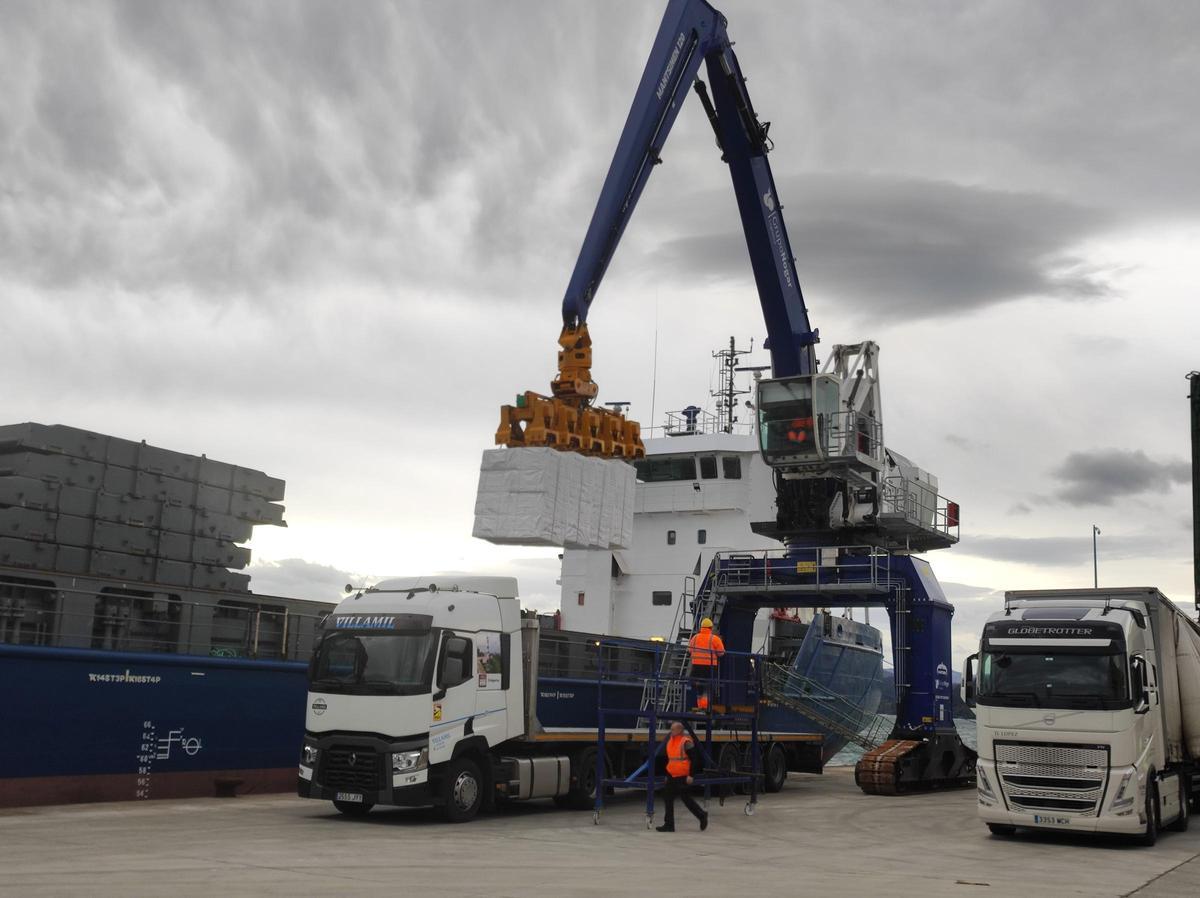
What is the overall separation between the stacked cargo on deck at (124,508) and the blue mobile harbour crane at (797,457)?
6.39m

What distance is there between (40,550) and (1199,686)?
17.9 metres

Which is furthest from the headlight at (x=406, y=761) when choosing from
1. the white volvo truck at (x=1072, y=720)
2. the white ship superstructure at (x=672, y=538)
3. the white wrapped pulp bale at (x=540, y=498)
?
the white ship superstructure at (x=672, y=538)

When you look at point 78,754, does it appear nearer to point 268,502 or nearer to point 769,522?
point 268,502

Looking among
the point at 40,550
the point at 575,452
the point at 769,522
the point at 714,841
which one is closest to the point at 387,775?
the point at 714,841

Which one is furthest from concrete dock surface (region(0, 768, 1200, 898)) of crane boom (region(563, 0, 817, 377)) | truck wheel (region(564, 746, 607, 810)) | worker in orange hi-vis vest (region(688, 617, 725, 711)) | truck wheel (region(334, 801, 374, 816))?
crane boom (region(563, 0, 817, 377))

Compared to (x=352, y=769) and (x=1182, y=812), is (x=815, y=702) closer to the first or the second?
(x=1182, y=812)

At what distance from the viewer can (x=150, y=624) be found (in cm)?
1850

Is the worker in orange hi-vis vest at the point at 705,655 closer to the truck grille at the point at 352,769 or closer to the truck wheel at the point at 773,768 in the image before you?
the truck wheel at the point at 773,768

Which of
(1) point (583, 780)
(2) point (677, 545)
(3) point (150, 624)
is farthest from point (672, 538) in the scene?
(3) point (150, 624)

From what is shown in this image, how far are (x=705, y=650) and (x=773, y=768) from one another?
255 inches

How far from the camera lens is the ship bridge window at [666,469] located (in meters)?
32.6

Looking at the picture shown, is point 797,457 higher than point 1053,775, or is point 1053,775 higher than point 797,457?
point 797,457

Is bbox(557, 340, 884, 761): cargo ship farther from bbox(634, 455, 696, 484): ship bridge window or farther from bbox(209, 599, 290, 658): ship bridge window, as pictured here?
bbox(209, 599, 290, 658): ship bridge window

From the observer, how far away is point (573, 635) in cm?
2395
